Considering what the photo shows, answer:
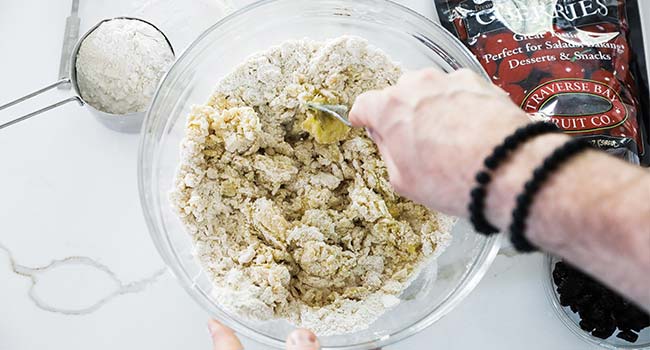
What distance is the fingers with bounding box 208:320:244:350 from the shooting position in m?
1.16

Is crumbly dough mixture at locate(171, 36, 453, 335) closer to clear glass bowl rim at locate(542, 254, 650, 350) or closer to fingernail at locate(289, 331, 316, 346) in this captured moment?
fingernail at locate(289, 331, 316, 346)

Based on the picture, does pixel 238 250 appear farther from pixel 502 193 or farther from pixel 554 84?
pixel 554 84

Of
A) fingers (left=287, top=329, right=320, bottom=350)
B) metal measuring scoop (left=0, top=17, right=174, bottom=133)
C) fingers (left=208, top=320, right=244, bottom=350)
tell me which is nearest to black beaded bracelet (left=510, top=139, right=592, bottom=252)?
fingers (left=287, top=329, right=320, bottom=350)

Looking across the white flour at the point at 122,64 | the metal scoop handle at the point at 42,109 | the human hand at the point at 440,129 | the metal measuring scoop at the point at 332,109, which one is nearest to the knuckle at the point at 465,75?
the human hand at the point at 440,129

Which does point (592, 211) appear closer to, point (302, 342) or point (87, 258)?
point (302, 342)

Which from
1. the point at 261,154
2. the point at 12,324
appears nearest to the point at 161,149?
the point at 261,154

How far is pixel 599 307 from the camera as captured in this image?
137cm

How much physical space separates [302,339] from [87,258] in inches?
22.4

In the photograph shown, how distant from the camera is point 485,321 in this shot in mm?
1446

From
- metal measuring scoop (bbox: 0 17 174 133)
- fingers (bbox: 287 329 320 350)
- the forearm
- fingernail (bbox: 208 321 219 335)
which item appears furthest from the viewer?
metal measuring scoop (bbox: 0 17 174 133)

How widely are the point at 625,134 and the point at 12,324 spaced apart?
50.8 inches

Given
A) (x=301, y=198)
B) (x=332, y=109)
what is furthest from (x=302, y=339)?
(x=332, y=109)

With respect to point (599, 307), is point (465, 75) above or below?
above

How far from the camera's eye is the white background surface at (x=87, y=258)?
142 centimetres
